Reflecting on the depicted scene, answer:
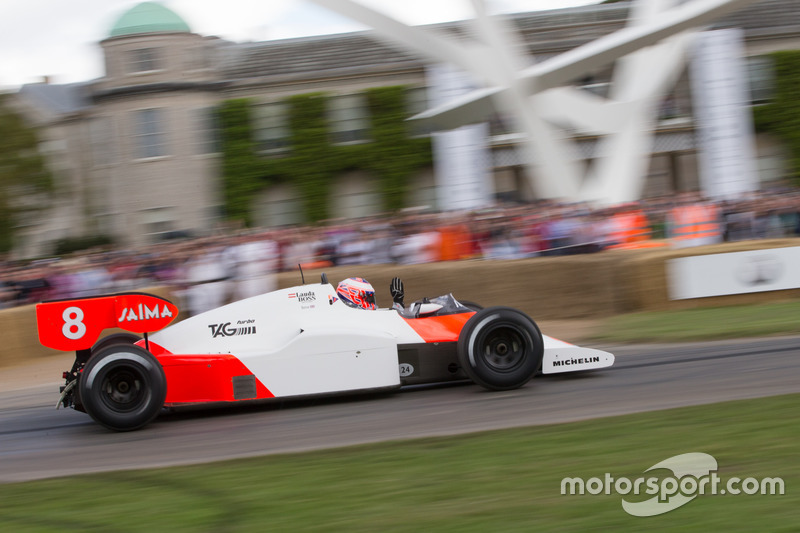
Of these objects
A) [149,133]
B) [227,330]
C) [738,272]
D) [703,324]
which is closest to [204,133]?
[149,133]

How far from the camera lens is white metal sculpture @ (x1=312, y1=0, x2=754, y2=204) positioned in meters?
19.1

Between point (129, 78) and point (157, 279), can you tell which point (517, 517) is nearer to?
point (157, 279)

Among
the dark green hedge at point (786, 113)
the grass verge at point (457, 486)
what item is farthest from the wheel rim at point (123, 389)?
the dark green hedge at point (786, 113)

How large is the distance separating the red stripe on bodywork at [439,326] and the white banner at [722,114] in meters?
23.3

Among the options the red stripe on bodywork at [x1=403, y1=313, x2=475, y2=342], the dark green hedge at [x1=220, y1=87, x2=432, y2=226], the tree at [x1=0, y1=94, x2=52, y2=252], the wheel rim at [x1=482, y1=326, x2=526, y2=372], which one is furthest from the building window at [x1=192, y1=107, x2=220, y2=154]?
the wheel rim at [x1=482, y1=326, x2=526, y2=372]

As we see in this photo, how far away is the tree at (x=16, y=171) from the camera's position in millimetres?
28500

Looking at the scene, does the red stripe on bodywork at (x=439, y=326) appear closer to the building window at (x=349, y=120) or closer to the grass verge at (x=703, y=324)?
the grass verge at (x=703, y=324)

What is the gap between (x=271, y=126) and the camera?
29.8m

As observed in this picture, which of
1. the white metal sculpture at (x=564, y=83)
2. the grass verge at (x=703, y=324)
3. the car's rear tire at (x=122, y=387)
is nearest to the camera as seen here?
the car's rear tire at (x=122, y=387)

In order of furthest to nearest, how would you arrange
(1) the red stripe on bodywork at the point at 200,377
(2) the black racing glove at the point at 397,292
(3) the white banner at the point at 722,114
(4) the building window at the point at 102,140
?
(4) the building window at the point at 102,140
(3) the white banner at the point at 722,114
(2) the black racing glove at the point at 397,292
(1) the red stripe on bodywork at the point at 200,377

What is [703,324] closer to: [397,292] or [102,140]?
[397,292]

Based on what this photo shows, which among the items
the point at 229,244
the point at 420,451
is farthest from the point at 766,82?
the point at 420,451

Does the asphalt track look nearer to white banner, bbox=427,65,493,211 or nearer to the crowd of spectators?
the crowd of spectators

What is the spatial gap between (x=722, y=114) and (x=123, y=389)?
26.2 metres
